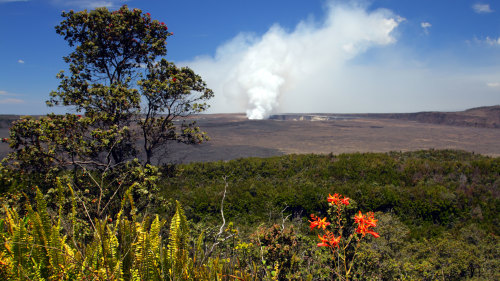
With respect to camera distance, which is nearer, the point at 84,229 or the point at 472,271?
the point at 84,229

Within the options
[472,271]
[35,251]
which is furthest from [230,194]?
[35,251]

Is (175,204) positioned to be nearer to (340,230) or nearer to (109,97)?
(109,97)

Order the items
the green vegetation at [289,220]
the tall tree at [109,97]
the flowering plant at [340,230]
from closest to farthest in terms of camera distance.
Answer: the green vegetation at [289,220]
the flowering plant at [340,230]
the tall tree at [109,97]

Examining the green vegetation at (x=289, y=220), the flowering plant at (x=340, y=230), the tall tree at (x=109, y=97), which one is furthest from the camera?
the tall tree at (x=109, y=97)

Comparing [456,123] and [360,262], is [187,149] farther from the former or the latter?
[456,123]

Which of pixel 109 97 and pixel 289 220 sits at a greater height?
pixel 109 97

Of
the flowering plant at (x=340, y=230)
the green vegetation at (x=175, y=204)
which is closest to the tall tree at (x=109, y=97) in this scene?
the green vegetation at (x=175, y=204)

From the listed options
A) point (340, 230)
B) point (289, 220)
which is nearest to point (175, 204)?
point (289, 220)

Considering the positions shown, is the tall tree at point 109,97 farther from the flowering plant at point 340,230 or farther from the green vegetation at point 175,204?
the flowering plant at point 340,230

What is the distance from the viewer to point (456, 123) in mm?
56531

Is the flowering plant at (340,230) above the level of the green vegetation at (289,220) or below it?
above

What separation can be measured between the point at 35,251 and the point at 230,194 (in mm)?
7273

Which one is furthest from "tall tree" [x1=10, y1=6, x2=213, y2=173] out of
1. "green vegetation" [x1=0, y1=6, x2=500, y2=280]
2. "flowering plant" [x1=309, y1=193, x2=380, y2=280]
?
"flowering plant" [x1=309, y1=193, x2=380, y2=280]

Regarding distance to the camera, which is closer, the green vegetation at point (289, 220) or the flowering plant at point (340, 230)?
the green vegetation at point (289, 220)
